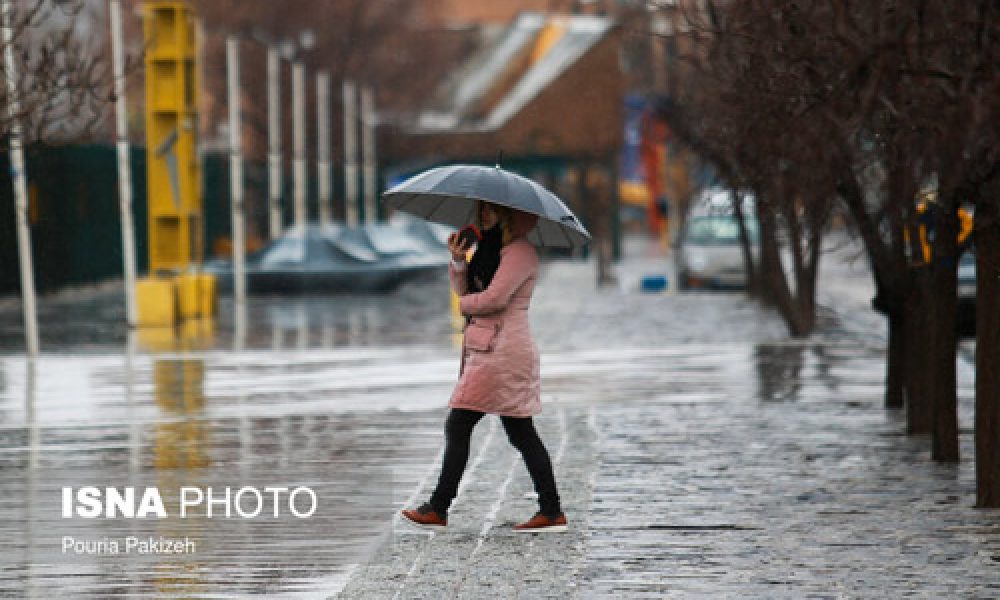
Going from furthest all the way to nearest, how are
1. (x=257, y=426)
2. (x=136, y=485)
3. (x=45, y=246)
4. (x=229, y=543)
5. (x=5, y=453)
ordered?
(x=45, y=246) → (x=257, y=426) → (x=5, y=453) → (x=136, y=485) → (x=229, y=543)

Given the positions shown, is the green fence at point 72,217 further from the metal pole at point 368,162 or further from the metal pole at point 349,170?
the metal pole at point 368,162

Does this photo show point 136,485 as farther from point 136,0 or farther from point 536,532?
point 136,0

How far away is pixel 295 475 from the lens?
12844 millimetres

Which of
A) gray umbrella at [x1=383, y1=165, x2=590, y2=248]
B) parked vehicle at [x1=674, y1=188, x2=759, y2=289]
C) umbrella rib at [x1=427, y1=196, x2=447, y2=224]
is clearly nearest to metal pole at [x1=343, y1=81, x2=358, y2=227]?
parked vehicle at [x1=674, y1=188, x2=759, y2=289]

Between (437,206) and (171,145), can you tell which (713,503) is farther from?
(171,145)

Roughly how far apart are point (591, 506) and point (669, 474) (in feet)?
4.80

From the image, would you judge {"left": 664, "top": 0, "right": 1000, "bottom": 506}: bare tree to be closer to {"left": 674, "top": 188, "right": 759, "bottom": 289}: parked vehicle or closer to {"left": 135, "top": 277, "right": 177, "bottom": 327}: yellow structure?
{"left": 135, "top": 277, "right": 177, "bottom": 327}: yellow structure

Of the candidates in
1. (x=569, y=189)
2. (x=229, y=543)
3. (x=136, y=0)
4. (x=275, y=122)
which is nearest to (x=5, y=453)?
(x=229, y=543)

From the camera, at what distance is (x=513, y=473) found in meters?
12.9

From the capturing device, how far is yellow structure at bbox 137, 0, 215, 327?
30891mm

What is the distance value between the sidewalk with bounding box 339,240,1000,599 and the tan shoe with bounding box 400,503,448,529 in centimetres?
8

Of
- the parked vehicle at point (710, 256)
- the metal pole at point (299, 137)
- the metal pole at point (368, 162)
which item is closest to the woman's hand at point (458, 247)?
the parked vehicle at point (710, 256)

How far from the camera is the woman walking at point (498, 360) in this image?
416 inches

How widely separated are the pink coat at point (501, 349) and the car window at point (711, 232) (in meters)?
30.3
